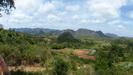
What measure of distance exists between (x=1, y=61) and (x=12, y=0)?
465 cm

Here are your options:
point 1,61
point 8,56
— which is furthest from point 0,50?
point 1,61

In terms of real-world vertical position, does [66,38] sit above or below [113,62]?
above

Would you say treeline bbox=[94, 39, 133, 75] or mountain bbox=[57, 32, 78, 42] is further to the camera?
mountain bbox=[57, 32, 78, 42]

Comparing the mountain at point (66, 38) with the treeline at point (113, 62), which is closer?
the treeline at point (113, 62)

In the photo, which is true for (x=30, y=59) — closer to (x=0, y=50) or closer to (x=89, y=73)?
(x=0, y=50)

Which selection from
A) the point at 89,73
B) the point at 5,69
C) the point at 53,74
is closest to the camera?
the point at 5,69

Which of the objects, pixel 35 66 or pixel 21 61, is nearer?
pixel 21 61

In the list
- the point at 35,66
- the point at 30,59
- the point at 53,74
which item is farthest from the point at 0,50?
the point at 53,74

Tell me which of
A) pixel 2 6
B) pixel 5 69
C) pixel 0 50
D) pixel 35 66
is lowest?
pixel 35 66

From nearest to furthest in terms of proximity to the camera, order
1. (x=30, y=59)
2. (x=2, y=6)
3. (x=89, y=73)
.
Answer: (x=2, y=6), (x=89, y=73), (x=30, y=59)

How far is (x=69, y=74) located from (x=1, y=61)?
5.63 metres

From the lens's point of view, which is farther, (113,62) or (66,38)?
(66,38)

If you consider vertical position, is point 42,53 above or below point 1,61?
below

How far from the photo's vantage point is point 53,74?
7449 millimetres
